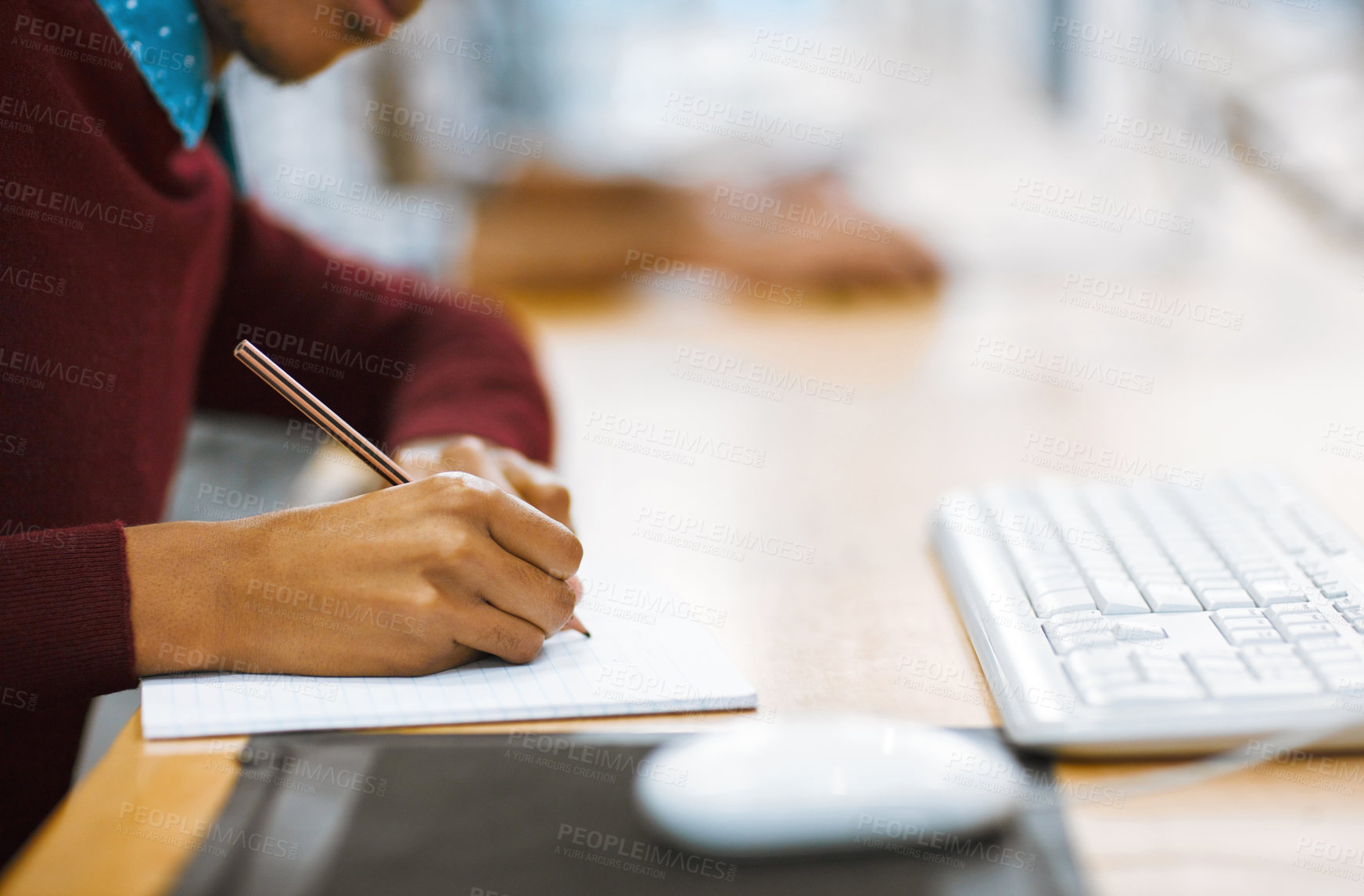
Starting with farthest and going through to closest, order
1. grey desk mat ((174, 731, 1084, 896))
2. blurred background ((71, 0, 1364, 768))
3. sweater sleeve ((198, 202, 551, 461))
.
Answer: sweater sleeve ((198, 202, 551, 461)) < blurred background ((71, 0, 1364, 768)) < grey desk mat ((174, 731, 1084, 896))

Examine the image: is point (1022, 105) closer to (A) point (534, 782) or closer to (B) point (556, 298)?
(B) point (556, 298)

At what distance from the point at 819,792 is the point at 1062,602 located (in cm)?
20

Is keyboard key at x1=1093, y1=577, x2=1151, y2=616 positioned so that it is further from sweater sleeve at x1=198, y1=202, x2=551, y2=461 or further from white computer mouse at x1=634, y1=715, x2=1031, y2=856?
sweater sleeve at x1=198, y1=202, x2=551, y2=461

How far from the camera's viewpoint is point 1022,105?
224 cm

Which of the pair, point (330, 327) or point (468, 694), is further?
point (330, 327)

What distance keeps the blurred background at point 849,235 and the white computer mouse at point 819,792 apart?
0.25 feet

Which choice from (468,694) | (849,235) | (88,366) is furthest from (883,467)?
(849,235)

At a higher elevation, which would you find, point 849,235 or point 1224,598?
point 849,235

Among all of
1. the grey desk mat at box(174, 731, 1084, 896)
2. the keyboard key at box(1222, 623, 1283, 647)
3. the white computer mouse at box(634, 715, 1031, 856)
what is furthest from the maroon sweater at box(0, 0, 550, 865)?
the keyboard key at box(1222, 623, 1283, 647)

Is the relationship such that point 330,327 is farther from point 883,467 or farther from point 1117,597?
point 1117,597

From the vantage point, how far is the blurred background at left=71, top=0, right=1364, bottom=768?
2.69 ft

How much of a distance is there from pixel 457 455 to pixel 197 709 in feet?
0.92

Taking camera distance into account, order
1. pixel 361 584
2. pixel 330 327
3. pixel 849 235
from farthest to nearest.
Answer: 1. pixel 849 235
2. pixel 330 327
3. pixel 361 584

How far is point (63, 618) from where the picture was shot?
1.48 feet
